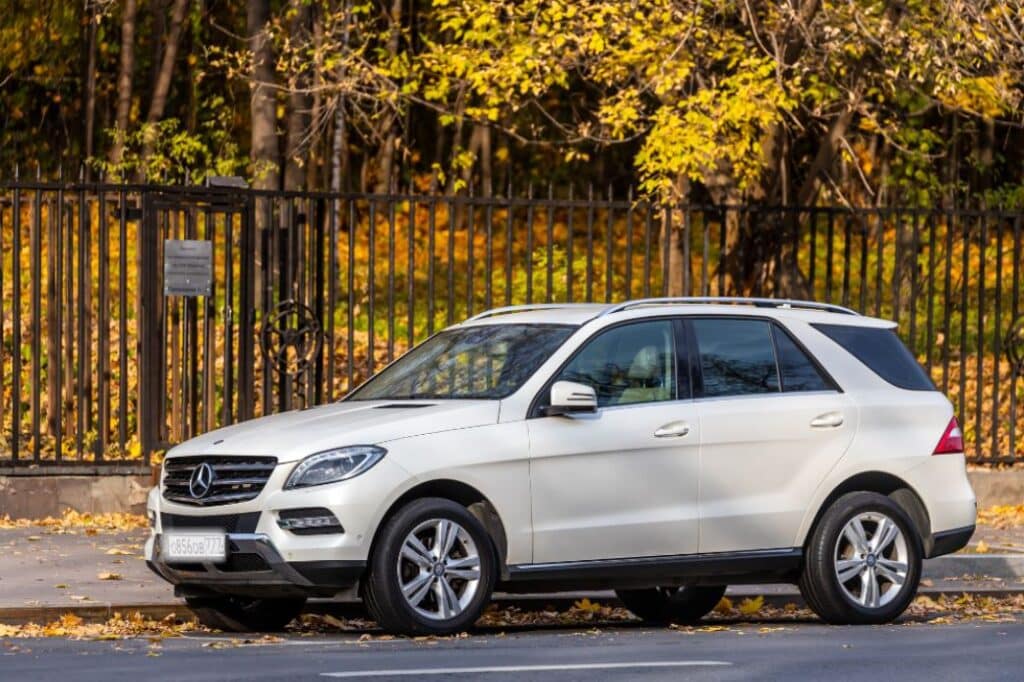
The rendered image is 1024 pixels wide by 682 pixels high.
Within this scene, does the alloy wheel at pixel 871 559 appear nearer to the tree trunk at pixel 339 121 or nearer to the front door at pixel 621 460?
the front door at pixel 621 460

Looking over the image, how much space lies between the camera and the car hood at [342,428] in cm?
956

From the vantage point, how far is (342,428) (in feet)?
31.7

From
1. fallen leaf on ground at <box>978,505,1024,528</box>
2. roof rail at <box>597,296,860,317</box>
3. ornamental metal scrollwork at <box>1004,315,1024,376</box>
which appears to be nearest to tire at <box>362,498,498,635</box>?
roof rail at <box>597,296,860,317</box>

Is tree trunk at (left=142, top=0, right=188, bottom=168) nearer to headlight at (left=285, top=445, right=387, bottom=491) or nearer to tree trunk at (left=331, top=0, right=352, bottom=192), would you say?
tree trunk at (left=331, top=0, right=352, bottom=192)

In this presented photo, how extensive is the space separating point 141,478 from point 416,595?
5919 mm

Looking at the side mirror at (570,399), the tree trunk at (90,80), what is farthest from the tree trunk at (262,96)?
the side mirror at (570,399)

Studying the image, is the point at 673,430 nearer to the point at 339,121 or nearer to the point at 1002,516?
the point at 1002,516

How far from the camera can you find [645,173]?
1761cm

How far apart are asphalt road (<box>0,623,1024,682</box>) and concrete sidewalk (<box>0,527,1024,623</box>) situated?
2.48 feet

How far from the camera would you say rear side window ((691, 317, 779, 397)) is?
1060cm

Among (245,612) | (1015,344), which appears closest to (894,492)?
(245,612)

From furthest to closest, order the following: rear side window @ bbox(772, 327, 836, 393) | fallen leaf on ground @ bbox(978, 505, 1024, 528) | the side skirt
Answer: fallen leaf on ground @ bbox(978, 505, 1024, 528), rear side window @ bbox(772, 327, 836, 393), the side skirt

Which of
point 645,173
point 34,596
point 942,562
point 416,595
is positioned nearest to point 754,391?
point 416,595

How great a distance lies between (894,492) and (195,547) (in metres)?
3.76
